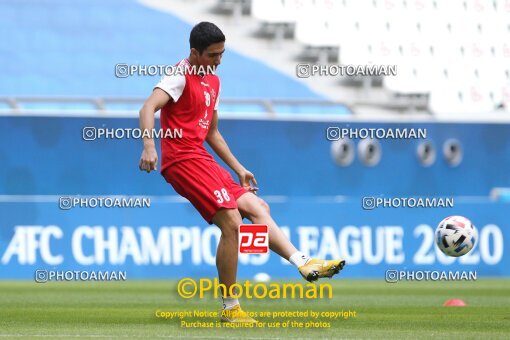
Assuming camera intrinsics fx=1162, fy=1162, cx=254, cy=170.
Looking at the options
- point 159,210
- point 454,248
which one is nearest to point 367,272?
point 159,210

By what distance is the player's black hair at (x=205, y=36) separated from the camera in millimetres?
8055

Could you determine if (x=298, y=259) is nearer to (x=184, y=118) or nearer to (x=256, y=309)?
(x=184, y=118)

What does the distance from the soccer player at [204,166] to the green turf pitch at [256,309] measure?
53 centimetres

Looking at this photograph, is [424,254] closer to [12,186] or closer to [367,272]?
[367,272]

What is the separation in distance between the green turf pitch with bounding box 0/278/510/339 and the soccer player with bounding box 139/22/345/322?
1.73 ft

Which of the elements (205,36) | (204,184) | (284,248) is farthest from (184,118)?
(284,248)

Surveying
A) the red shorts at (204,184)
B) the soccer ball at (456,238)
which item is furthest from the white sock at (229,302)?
the soccer ball at (456,238)

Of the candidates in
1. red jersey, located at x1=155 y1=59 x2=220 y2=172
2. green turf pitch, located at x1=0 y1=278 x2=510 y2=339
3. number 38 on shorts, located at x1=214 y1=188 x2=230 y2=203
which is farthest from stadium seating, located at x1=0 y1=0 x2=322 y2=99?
number 38 on shorts, located at x1=214 y1=188 x2=230 y2=203

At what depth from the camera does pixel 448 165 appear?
21500 mm

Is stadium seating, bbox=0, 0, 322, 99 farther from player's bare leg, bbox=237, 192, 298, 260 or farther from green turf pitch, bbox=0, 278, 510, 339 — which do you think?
player's bare leg, bbox=237, 192, 298, 260

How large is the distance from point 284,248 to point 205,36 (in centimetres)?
157

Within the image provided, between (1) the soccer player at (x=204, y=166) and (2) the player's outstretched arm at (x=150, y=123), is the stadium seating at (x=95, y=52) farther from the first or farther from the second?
(2) the player's outstretched arm at (x=150, y=123)

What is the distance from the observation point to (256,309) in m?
10.4

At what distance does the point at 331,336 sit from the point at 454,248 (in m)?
3.70
